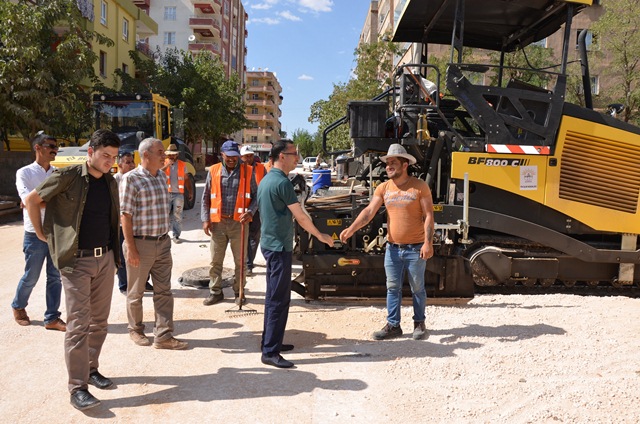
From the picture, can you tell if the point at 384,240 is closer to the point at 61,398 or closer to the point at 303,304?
the point at 303,304

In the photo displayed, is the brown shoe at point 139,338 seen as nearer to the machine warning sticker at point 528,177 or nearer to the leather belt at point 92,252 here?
the leather belt at point 92,252

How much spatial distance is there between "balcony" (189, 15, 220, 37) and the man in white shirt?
166 feet

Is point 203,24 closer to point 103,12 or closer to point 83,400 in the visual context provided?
point 103,12

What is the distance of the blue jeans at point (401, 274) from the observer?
193 inches

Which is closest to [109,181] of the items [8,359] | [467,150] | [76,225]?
[76,225]

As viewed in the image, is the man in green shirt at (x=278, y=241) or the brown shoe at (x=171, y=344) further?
the brown shoe at (x=171, y=344)

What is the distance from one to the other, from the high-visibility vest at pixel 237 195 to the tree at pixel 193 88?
2295 centimetres

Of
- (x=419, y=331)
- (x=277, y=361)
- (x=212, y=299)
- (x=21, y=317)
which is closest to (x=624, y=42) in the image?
(x=419, y=331)

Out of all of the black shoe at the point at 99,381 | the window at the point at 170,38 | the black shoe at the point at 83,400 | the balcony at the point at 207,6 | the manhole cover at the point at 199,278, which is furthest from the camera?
the window at the point at 170,38

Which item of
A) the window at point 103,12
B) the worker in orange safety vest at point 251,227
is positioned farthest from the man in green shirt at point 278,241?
the window at point 103,12

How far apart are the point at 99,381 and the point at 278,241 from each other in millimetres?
1676

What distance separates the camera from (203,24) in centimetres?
5172

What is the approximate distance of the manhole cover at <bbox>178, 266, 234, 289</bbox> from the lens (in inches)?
273

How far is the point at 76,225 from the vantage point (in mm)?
3607
